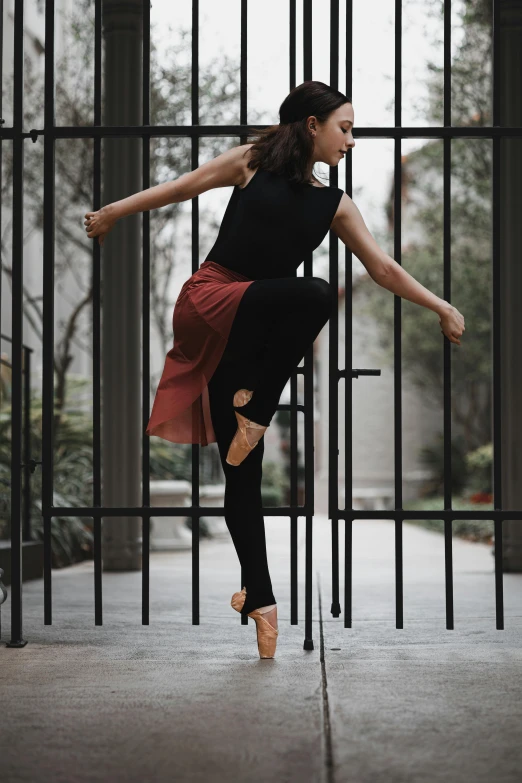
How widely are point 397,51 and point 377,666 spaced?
2.26 metres

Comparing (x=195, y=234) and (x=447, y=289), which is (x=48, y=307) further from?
(x=447, y=289)

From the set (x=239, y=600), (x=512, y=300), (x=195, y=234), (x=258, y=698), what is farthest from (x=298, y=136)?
(x=512, y=300)

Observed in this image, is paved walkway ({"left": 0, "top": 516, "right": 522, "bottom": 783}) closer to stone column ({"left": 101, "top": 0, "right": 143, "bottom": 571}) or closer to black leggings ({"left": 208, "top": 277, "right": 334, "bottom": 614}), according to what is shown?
Answer: black leggings ({"left": 208, "top": 277, "right": 334, "bottom": 614})

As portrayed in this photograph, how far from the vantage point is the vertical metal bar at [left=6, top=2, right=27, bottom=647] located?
141 inches

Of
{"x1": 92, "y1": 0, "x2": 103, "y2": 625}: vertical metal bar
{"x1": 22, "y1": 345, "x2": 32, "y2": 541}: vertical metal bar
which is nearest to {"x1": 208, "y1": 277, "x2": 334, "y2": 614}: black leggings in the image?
{"x1": 92, "y1": 0, "x2": 103, "y2": 625}: vertical metal bar

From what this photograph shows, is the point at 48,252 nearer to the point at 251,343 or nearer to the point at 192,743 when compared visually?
the point at 251,343

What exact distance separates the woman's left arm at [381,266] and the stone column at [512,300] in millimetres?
3107

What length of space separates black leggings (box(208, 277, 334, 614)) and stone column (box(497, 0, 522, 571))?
3417 millimetres

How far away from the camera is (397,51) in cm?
368

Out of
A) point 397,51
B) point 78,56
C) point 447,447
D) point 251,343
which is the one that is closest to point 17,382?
point 251,343

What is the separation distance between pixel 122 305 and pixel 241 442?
13.7 feet

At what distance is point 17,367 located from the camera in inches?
143

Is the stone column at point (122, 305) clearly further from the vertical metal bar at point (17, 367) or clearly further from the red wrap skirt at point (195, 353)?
the red wrap skirt at point (195, 353)


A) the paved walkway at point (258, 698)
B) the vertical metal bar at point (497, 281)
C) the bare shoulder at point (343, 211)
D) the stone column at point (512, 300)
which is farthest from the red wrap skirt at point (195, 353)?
the stone column at point (512, 300)
